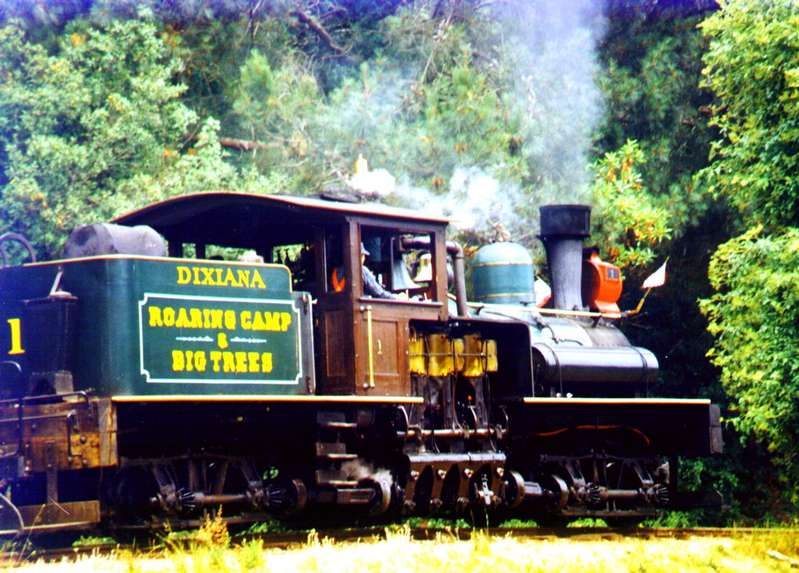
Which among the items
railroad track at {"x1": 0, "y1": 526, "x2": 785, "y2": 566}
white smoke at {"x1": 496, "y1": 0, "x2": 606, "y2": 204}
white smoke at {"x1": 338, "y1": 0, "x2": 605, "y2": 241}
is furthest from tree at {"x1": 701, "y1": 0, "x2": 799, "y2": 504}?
white smoke at {"x1": 496, "y1": 0, "x2": 606, "y2": 204}

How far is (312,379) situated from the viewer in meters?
12.8

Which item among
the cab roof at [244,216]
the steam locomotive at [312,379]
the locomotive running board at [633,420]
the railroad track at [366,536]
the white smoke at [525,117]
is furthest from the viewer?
the white smoke at [525,117]

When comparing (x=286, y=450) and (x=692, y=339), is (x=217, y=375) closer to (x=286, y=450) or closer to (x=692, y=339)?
(x=286, y=450)

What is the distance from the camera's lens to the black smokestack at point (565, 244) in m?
16.5

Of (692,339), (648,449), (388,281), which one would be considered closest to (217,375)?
(388,281)

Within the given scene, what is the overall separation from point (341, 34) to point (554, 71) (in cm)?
365

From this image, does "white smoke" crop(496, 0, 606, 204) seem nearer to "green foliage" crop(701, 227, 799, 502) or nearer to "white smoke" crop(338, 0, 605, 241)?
"white smoke" crop(338, 0, 605, 241)

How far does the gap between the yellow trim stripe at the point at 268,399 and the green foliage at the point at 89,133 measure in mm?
7120

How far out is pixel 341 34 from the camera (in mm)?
24766

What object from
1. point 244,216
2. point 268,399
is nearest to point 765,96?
point 244,216

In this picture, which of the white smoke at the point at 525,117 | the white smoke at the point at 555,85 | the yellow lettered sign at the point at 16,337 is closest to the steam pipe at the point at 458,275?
the yellow lettered sign at the point at 16,337

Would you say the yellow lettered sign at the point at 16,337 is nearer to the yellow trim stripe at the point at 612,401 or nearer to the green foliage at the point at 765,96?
the yellow trim stripe at the point at 612,401

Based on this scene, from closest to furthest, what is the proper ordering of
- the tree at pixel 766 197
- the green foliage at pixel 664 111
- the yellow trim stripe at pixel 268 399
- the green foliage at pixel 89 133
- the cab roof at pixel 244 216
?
the yellow trim stripe at pixel 268 399
the cab roof at pixel 244 216
the tree at pixel 766 197
the green foliage at pixel 89 133
the green foliage at pixel 664 111

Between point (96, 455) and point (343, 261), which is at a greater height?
point (343, 261)
